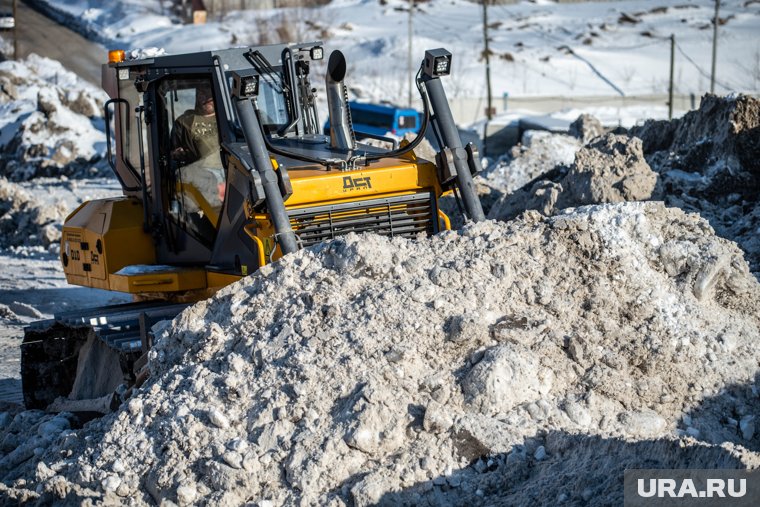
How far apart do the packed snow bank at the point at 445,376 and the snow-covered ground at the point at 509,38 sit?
2987 cm

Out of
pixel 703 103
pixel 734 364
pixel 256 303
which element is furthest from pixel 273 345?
pixel 703 103

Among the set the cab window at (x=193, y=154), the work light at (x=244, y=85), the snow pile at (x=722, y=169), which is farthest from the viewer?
the snow pile at (x=722, y=169)

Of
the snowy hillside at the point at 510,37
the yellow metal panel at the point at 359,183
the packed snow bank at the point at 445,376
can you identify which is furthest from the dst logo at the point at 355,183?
the snowy hillside at the point at 510,37

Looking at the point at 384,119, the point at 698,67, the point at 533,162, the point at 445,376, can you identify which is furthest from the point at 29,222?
the point at 698,67

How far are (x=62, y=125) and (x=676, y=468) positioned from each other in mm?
22968

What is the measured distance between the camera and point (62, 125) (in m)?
25.0

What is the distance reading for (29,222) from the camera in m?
15.5

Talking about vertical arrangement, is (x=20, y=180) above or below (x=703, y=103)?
below

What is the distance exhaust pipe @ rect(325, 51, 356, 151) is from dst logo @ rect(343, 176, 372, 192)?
0.50 m

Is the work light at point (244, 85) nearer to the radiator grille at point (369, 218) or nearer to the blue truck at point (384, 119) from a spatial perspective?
the radiator grille at point (369, 218)

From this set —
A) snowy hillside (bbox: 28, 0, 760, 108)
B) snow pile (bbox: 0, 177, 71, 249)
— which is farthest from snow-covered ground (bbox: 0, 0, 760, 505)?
snowy hillside (bbox: 28, 0, 760, 108)

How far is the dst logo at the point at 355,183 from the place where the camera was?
654 centimetres

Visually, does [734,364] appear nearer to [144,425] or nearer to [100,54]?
[144,425]

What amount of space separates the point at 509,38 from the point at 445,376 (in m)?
45.2
